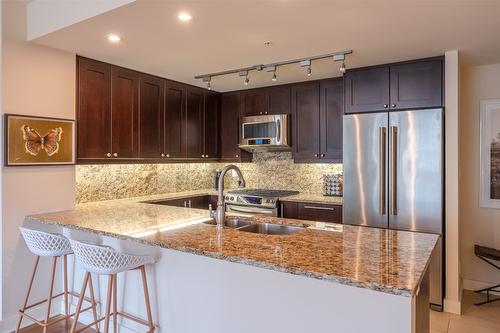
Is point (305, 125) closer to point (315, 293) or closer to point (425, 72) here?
point (425, 72)

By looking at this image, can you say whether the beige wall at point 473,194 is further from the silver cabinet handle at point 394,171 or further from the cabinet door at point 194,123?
the cabinet door at point 194,123

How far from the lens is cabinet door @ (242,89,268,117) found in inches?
187

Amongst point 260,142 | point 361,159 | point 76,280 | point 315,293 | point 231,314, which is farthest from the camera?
point 260,142

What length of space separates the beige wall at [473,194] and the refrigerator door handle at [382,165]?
1.14 m

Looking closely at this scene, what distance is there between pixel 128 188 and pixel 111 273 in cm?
227

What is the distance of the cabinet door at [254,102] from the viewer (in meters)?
4.76

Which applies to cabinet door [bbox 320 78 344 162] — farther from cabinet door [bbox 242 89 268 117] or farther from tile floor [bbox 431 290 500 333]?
tile floor [bbox 431 290 500 333]

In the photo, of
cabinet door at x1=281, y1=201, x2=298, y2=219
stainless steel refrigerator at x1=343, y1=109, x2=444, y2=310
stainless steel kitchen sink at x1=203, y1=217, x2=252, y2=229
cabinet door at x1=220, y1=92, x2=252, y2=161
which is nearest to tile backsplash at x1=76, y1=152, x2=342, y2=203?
cabinet door at x1=220, y1=92, x2=252, y2=161

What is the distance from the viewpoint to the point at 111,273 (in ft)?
6.97

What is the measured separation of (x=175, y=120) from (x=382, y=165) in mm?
2510

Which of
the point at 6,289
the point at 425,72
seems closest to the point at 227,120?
the point at 425,72

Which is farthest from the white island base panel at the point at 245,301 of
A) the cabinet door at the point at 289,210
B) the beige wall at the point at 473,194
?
the beige wall at the point at 473,194

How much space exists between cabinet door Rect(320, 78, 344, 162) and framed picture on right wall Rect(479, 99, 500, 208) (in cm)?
150

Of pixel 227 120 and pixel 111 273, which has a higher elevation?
pixel 227 120
